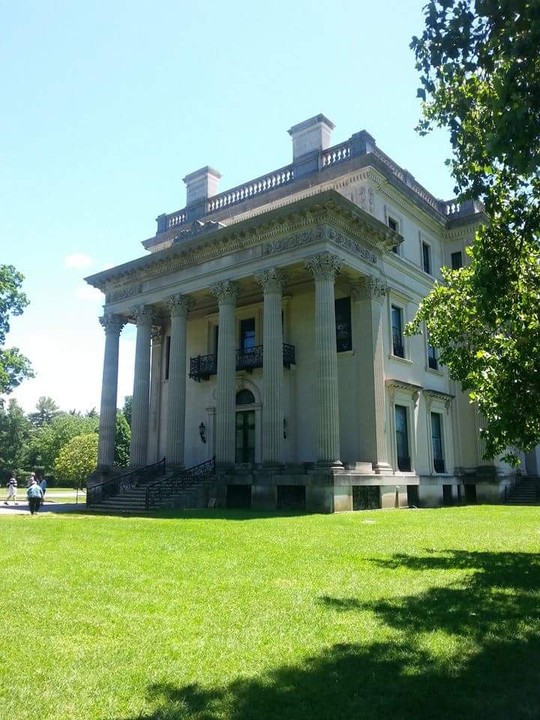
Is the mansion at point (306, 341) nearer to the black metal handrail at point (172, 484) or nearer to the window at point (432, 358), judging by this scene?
the window at point (432, 358)

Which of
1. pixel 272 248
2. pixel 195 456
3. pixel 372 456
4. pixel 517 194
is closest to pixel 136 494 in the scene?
pixel 195 456

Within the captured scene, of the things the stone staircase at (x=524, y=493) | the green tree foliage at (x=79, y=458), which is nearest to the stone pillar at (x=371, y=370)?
the stone staircase at (x=524, y=493)

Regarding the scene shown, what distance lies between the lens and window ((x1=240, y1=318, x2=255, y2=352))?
99.6ft

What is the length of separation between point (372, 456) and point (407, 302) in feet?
28.2

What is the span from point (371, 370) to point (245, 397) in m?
7.28

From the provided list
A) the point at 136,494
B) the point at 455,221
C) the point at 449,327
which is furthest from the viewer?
the point at 455,221

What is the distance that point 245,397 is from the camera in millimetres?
29719

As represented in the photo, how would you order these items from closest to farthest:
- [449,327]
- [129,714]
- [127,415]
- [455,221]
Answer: [129,714] → [449,327] → [455,221] → [127,415]

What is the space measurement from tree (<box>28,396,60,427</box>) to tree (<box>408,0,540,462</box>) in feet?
400

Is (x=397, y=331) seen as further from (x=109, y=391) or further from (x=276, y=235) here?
(x=109, y=391)

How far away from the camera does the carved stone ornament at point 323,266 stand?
23719mm

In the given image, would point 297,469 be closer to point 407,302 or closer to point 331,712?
point 407,302

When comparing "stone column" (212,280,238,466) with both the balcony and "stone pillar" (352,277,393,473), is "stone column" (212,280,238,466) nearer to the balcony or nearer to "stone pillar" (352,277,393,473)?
the balcony

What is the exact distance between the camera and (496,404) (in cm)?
1021
